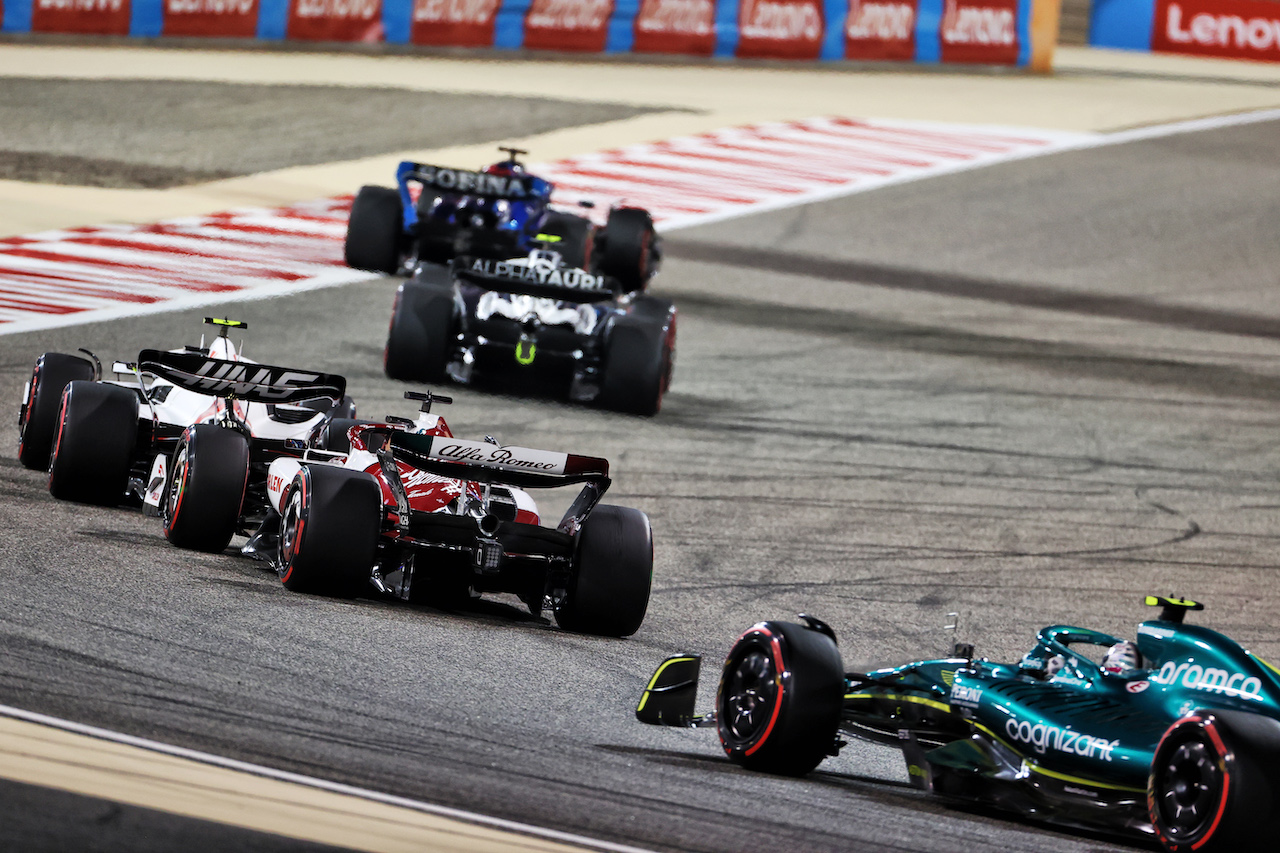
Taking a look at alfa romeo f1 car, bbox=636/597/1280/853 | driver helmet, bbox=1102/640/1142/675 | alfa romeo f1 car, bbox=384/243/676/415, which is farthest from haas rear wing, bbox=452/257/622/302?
driver helmet, bbox=1102/640/1142/675

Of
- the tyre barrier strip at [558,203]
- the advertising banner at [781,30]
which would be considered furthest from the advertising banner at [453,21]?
the tyre barrier strip at [558,203]

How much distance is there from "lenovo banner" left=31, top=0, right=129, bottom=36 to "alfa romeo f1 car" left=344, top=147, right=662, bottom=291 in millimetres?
11062

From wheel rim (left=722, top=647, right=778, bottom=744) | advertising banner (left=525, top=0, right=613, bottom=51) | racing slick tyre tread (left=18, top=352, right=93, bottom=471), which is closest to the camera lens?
wheel rim (left=722, top=647, right=778, bottom=744)

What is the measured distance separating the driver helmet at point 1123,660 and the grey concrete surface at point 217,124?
59.1ft

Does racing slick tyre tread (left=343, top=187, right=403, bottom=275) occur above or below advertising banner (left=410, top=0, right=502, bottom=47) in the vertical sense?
below

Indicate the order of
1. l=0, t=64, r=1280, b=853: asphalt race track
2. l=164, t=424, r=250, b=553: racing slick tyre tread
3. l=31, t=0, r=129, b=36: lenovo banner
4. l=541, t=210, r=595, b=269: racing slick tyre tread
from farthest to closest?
1. l=31, t=0, r=129, b=36: lenovo banner
2. l=541, t=210, r=595, b=269: racing slick tyre tread
3. l=164, t=424, r=250, b=553: racing slick tyre tread
4. l=0, t=64, r=1280, b=853: asphalt race track

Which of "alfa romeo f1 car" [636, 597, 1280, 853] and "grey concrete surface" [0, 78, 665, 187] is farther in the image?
"grey concrete surface" [0, 78, 665, 187]

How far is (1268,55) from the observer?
41.9 meters

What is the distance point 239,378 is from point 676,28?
2441cm

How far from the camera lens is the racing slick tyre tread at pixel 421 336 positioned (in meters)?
15.9

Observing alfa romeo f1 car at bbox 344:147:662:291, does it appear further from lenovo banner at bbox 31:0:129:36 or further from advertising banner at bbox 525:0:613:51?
advertising banner at bbox 525:0:613:51

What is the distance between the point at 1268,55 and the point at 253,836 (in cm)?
3991

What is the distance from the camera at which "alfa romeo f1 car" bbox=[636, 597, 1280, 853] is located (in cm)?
629

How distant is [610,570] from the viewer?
9.69 metres
